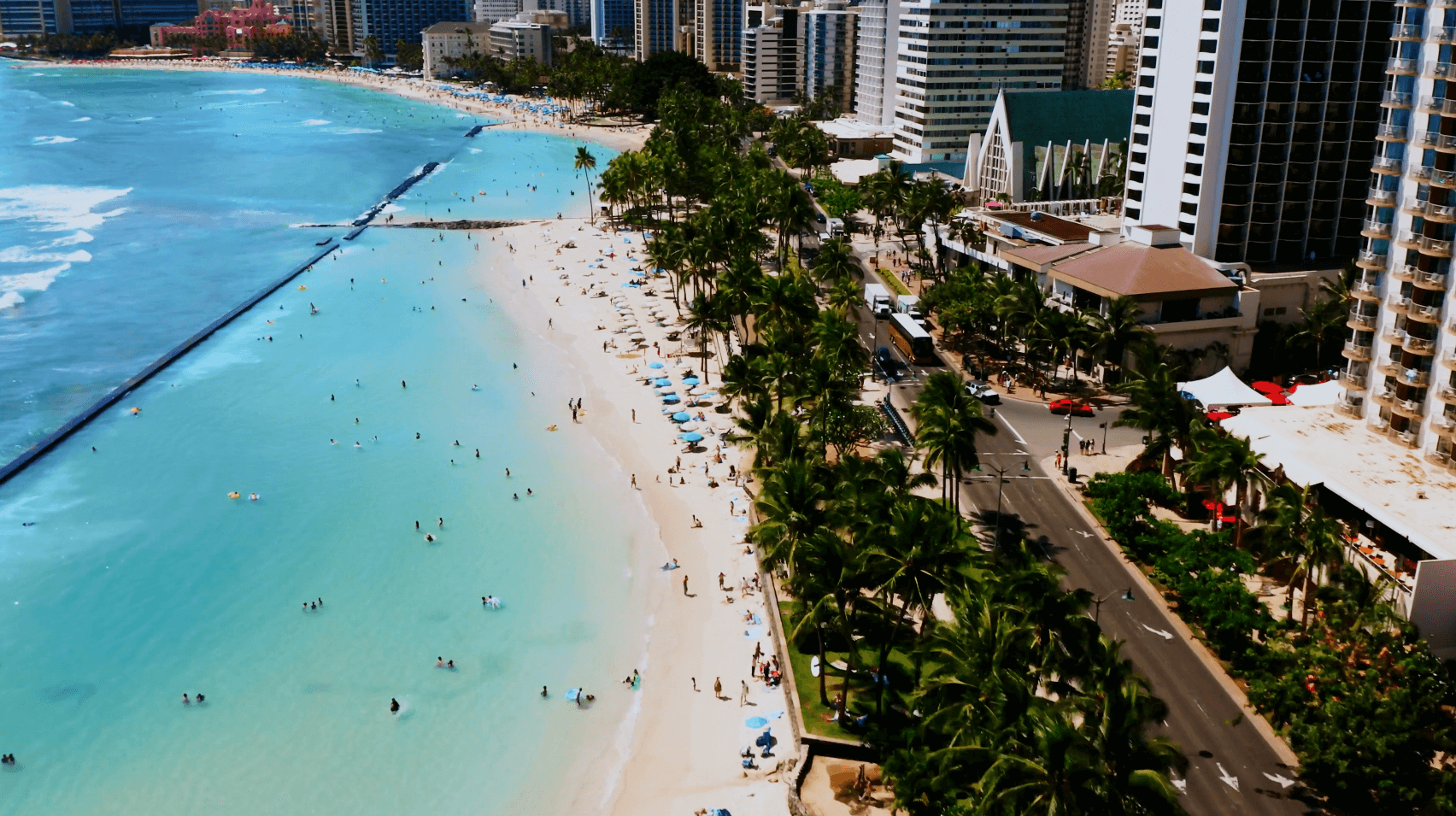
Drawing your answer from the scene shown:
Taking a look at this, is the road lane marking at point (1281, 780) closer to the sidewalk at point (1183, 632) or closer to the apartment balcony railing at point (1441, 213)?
the sidewalk at point (1183, 632)

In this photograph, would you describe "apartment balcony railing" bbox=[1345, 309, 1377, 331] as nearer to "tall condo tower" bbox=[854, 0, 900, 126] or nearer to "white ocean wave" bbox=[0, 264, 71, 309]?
"white ocean wave" bbox=[0, 264, 71, 309]

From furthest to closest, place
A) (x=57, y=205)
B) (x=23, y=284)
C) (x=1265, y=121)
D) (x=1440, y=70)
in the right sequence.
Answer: (x=57, y=205), (x=23, y=284), (x=1265, y=121), (x=1440, y=70)

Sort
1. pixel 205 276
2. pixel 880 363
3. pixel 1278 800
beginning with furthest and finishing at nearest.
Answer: pixel 205 276
pixel 880 363
pixel 1278 800

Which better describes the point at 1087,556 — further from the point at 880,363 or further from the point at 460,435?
the point at 460,435

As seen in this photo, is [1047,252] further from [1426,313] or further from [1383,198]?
[1426,313]

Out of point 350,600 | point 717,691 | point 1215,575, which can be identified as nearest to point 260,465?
point 350,600

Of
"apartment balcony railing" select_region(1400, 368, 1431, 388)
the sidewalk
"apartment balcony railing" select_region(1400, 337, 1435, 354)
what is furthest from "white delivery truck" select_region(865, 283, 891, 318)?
"apartment balcony railing" select_region(1400, 368, 1431, 388)

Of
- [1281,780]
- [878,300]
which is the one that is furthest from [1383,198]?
[878,300]

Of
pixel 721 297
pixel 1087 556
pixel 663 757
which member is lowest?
pixel 663 757
